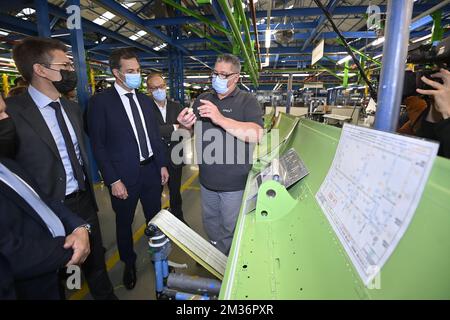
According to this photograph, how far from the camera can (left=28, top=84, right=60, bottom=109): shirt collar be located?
154cm

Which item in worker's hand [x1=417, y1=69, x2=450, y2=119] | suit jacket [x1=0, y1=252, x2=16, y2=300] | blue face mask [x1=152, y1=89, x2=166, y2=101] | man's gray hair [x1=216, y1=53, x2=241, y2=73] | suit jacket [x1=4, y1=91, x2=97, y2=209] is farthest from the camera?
blue face mask [x1=152, y1=89, x2=166, y2=101]

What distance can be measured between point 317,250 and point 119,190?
169 cm

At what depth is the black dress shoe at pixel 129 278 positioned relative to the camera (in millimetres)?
2119

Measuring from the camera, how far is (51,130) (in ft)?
5.16

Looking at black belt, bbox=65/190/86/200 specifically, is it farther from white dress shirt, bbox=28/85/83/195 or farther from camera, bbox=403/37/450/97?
camera, bbox=403/37/450/97

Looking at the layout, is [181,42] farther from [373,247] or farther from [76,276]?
[373,247]

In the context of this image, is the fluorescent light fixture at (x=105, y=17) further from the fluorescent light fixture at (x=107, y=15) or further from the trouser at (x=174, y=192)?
the trouser at (x=174, y=192)

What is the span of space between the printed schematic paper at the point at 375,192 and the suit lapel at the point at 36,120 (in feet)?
5.57

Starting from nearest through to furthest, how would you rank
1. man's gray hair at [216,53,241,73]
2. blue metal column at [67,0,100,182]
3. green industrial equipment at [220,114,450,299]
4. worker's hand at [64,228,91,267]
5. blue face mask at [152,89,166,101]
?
green industrial equipment at [220,114,450,299] < worker's hand at [64,228,91,267] < man's gray hair at [216,53,241,73] < blue face mask at [152,89,166,101] < blue metal column at [67,0,100,182]


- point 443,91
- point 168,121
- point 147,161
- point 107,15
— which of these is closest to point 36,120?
point 147,161

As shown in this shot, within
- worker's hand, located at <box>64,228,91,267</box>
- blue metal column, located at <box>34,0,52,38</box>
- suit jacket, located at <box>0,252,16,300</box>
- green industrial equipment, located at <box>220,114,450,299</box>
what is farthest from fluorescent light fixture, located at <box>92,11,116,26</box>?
suit jacket, located at <box>0,252,16,300</box>

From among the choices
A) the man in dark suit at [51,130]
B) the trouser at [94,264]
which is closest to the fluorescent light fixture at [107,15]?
the man in dark suit at [51,130]

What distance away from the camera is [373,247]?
2.16 feet
